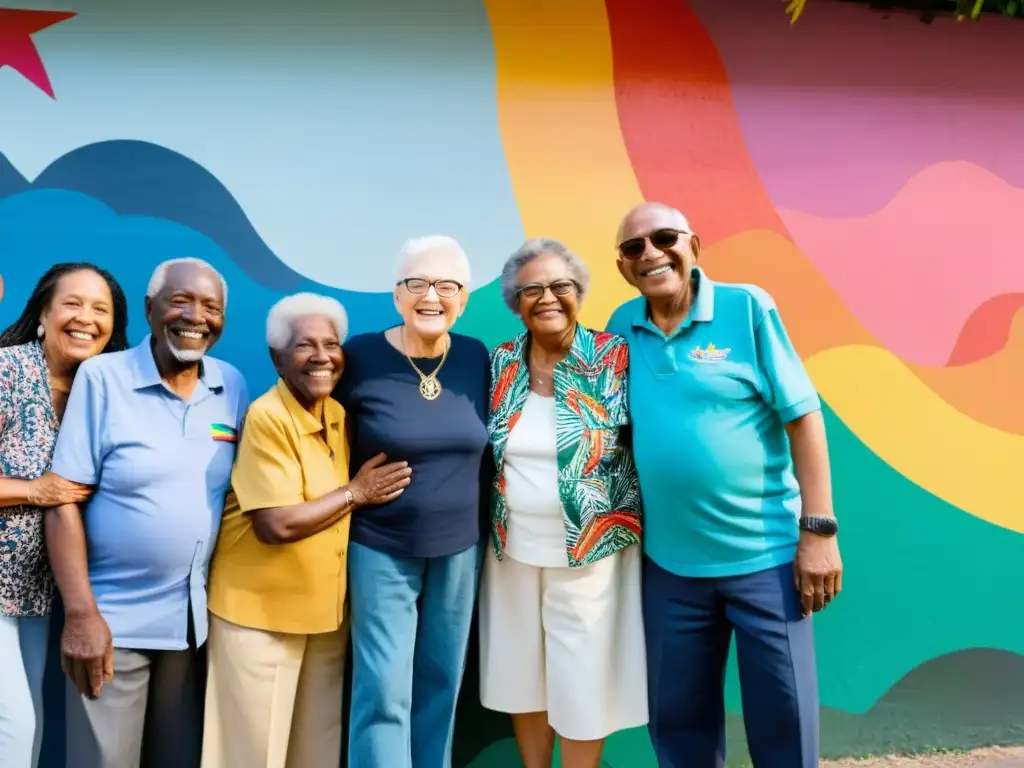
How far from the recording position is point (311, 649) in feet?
7.56

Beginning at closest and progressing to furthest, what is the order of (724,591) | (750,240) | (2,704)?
(2,704), (724,591), (750,240)

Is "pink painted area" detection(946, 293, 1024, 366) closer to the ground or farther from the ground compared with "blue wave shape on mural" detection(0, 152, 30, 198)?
closer to the ground

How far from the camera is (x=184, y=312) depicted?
217 cm

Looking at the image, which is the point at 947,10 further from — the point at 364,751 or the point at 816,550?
the point at 364,751

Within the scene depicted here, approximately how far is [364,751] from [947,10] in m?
4.38

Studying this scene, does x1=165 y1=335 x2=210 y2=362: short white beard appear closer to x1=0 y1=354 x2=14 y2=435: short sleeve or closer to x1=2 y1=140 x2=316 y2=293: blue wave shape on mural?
x1=0 y1=354 x2=14 y2=435: short sleeve

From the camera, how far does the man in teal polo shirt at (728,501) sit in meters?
2.15

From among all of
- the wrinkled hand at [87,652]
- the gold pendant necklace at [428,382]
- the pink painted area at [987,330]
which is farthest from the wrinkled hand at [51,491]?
the pink painted area at [987,330]

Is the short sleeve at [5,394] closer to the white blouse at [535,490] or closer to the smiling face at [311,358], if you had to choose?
the smiling face at [311,358]

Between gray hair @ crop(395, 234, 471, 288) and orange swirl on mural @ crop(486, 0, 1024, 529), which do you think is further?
orange swirl on mural @ crop(486, 0, 1024, 529)

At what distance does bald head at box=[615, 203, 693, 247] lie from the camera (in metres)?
2.23

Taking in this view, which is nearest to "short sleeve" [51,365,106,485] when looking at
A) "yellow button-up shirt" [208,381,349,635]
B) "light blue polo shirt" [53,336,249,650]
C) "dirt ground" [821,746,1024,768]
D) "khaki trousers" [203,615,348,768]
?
"light blue polo shirt" [53,336,249,650]

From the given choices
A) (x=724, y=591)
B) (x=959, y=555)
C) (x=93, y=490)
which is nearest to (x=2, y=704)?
(x=93, y=490)

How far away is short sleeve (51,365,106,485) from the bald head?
1.87 m
